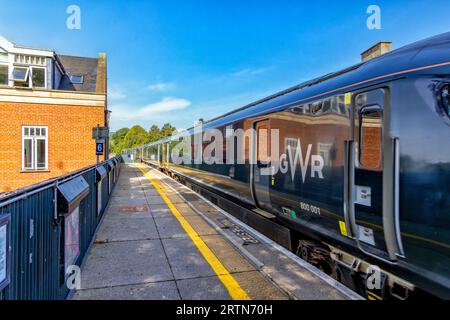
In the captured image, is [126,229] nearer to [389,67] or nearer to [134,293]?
[134,293]

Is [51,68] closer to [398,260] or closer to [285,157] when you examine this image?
[285,157]

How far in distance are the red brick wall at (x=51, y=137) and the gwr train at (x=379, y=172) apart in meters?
16.5

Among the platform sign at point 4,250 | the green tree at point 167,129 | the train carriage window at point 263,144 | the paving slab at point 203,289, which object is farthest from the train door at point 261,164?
the green tree at point 167,129

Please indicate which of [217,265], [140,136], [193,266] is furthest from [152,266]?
[140,136]

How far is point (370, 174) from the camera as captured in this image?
322 cm

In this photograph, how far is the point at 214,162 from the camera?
938 centimetres

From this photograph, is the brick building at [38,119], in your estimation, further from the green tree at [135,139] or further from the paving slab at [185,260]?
the green tree at [135,139]

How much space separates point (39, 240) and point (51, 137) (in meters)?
17.7

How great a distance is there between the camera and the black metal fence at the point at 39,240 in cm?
187

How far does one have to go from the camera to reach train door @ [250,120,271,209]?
19.0ft

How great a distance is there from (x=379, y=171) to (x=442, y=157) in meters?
0.64

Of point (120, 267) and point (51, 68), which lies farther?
point (51, 68)

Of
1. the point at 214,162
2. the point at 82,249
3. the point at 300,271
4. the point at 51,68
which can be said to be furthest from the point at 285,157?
the point at 51,68
